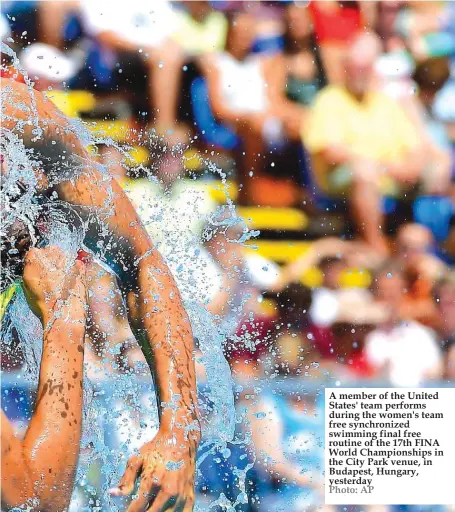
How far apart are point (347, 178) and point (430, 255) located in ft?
0.84

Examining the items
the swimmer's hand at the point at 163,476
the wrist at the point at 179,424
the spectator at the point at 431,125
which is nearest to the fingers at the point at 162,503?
the swimmer's hand at the point at 163,476

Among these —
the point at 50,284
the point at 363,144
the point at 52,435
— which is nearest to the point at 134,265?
the point at 50,284

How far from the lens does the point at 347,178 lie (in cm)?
151

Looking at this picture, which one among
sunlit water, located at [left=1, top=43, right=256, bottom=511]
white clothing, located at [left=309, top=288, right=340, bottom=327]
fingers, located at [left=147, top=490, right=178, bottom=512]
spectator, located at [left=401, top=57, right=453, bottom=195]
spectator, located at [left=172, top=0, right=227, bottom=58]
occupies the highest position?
spectator, located at [left=172, top=0, right=227, bottom=58]

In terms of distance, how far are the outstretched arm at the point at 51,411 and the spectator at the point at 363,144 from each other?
65 cm

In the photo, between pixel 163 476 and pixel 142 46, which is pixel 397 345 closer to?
pixel 163 476

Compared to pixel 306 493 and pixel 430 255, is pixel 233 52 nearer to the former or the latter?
pixel 430 255

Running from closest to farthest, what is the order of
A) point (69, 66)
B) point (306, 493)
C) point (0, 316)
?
point (0, 316) < point (69, 66) < point (306, 493)

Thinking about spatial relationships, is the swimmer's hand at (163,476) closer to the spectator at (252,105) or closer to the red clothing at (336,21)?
the spectator at (252,105)

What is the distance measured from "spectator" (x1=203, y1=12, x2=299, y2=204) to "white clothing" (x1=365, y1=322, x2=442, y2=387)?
379 mm

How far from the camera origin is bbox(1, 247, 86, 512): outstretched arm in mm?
1075

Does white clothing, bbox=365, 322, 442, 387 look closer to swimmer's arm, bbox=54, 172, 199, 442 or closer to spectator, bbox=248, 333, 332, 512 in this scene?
spectator, bbox=248, 333, 332, 512

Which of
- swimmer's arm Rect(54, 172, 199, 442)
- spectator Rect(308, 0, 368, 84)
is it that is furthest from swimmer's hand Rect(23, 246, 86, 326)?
spectator Rect(308, 0, 368, 84)

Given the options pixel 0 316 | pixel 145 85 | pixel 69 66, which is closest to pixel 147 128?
pixel 145 85
